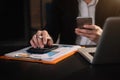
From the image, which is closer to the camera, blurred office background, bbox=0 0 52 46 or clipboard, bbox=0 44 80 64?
clipboard, bbox=0 44 80 64

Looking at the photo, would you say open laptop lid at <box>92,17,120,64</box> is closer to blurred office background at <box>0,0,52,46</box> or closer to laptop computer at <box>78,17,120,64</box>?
laptop computer at <box>78,17,120,64</box>

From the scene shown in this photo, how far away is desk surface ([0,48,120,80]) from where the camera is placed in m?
0.82

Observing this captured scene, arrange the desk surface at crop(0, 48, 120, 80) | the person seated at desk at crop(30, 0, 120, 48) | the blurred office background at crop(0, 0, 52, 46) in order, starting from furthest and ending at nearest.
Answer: the blurred office background at crop(0, 0, 52, 46), the person seated at desk at crop(30, 0, 120, 48), the desk surface at crop(0, 48, 120, 80)

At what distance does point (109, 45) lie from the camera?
0.91 m

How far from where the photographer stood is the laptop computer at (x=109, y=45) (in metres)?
0.87

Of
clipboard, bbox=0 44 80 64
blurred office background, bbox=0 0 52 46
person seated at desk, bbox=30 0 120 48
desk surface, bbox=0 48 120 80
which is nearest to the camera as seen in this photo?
desk surface, bbox=0 48 120 80

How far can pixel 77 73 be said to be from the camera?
33.9 inches

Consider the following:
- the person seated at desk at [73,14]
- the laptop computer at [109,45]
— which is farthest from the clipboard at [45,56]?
the person seated at desk at [73,14]

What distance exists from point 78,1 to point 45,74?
1.10 m

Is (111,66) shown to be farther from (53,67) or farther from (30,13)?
(30,13)

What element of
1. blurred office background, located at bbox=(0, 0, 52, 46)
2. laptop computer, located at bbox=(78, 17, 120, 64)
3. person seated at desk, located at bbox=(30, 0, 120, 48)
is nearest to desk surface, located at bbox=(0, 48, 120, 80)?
laptop computer, located at bbox=(78, 17, 120, 64)

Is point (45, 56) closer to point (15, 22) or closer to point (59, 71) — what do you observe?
point (59, 71)

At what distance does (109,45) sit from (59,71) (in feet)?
0.70

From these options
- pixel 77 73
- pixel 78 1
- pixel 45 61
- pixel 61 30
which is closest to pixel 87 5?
pixel 78 1
